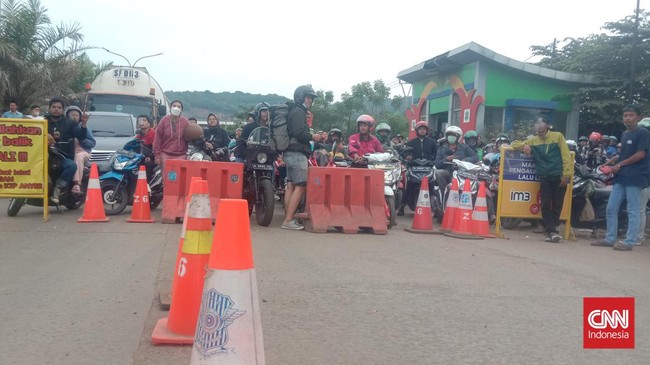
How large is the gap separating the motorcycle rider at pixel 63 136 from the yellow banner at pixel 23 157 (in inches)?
19.7

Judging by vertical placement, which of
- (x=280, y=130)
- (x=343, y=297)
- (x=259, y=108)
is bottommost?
(x=343, y=297)

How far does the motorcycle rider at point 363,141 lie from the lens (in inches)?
425

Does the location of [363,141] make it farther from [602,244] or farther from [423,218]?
[602,244]

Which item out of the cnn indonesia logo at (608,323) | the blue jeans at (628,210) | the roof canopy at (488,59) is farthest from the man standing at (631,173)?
the roof canopy at (488,59)

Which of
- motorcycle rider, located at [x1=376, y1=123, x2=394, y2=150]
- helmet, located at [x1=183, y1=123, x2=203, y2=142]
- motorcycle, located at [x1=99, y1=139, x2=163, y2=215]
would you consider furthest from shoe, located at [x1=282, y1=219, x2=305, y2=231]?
motorcycle rider, located at [x1=376, y1=123, x2=394, y2=150]

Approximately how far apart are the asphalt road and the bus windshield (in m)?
11.1

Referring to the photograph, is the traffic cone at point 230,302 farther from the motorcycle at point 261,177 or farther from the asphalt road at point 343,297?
the motorcycle at point 261,177

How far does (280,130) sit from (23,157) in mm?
3843

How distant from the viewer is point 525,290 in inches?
233

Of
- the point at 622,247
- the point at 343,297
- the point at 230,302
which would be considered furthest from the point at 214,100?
the point at 230,302

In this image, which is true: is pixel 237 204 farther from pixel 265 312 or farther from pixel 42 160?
pixel 42 160

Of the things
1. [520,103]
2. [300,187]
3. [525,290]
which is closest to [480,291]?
[525,290]

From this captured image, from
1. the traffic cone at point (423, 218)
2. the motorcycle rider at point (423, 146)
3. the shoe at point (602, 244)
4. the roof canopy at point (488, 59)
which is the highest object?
the roof canopy at point (488, 59)

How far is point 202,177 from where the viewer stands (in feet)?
31.9
